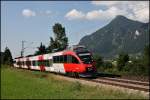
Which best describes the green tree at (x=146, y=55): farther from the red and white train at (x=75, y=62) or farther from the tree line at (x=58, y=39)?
the tree line at (x=58, y=39)

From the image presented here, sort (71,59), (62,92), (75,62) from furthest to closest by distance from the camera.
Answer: (71,59), (75,62), (62,92)

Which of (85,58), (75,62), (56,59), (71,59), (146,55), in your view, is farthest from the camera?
(56,59)

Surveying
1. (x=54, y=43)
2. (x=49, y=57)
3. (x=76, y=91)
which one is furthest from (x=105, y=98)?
(x=54, y=43)

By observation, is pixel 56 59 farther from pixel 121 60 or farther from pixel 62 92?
pixel 62 92

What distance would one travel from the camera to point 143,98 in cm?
1889

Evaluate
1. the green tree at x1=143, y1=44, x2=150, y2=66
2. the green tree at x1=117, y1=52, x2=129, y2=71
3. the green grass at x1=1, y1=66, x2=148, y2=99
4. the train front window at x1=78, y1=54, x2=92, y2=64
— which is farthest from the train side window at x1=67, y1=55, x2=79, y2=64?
the green grass at x1=1, y1=66, x2=148, y2=99

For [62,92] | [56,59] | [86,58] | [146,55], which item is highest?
[146,55]

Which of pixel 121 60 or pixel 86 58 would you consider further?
pixel 121 60

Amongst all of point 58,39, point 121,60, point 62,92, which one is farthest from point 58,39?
point 62,92

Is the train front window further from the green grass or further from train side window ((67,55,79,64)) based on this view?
the green grass

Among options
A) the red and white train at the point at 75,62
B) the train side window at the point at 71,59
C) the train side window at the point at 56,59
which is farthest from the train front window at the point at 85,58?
the train side window at the point at 56,59

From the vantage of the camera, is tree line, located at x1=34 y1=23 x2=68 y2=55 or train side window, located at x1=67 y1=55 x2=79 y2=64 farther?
tree line, located at x1=34 y1=23 x2=68 y2=55

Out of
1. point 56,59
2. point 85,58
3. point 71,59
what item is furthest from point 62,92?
point 56,59

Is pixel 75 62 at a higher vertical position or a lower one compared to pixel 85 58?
lower
